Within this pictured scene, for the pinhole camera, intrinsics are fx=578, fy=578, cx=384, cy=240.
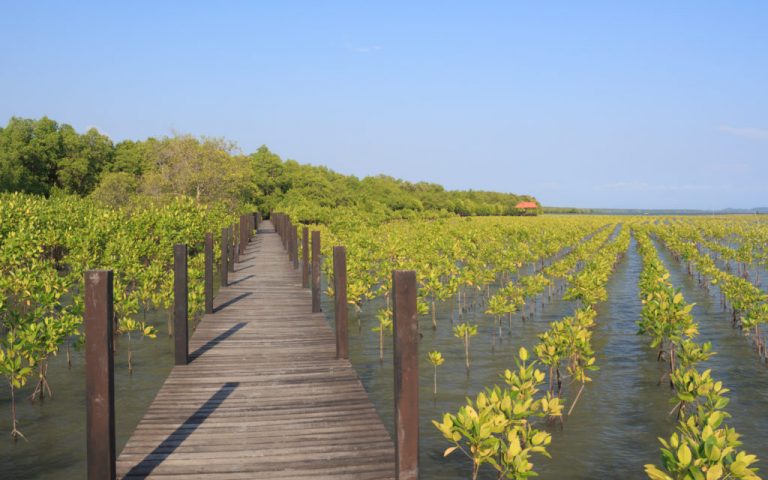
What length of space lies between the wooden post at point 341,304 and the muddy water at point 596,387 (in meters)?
2.11

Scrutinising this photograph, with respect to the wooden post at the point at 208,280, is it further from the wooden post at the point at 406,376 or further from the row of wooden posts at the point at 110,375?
the wooden post at the point at 406,376

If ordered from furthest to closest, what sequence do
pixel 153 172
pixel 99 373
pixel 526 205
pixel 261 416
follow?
pixel 526 205 < pixel 153 172 < pixel 261 416 < pixel 99 373

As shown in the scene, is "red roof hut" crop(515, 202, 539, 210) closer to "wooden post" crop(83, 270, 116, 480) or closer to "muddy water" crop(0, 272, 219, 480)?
"muddy water" crop(0, 272, 219, 480)

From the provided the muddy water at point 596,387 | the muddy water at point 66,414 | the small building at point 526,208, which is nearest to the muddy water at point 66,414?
the muddy water at point 66,414

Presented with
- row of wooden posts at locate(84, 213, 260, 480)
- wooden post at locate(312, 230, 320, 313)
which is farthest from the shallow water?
row of wooden posts at locate(84, 213, 260, 480)

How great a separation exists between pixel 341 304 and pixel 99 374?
484 centimetres

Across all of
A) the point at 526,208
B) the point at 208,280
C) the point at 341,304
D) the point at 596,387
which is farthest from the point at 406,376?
the point at 526,208

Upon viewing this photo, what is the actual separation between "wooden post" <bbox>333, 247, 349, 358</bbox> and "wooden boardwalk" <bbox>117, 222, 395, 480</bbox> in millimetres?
276

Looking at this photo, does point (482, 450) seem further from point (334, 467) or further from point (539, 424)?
point (539, 424)

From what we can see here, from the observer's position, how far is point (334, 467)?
5094mm

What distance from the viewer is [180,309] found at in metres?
8.70

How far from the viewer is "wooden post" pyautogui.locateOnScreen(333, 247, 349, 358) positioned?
8.77 m

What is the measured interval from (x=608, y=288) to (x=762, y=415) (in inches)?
651

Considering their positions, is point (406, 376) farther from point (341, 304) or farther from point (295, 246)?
point (295, 246)
